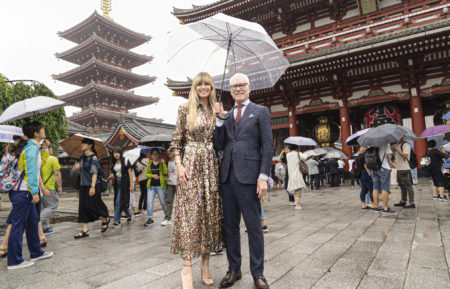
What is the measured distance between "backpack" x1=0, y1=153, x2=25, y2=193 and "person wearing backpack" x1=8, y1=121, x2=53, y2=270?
4 centimetres

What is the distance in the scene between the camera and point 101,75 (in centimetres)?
2883

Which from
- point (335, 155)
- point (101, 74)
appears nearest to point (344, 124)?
point (335, 155)

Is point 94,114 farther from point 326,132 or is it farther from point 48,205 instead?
point 48,205

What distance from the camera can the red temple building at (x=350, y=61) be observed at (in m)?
10.5

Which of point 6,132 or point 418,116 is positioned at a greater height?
point 418,116

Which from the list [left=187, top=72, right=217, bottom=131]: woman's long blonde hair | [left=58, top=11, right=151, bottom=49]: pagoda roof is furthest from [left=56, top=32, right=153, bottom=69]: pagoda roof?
[left=187, top=72, right=217, bottom=131]: woman's long blonde hair

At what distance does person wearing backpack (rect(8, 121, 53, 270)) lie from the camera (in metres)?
3.12

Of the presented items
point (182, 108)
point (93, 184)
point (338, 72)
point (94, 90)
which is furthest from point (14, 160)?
point (94, 90)

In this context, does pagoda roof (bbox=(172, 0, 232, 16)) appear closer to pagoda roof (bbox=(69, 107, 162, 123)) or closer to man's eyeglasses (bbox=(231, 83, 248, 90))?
man's eyeglasses (bbox=(231, 83, 248, 90))

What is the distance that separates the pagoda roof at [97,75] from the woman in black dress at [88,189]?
2503 cm

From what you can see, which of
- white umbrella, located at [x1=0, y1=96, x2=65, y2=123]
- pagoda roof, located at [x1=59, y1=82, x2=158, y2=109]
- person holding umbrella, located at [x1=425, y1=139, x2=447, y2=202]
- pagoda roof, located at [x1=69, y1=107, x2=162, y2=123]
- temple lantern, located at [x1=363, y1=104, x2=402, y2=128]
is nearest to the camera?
white umbrella, located at [x1=0, y1=96, x2=65, y2=123]

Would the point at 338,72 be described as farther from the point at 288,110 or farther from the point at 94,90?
the point at 94,90

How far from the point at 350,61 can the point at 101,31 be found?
1094 inches

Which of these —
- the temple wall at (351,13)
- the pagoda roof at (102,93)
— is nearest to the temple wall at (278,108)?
the temple wall at (351,13)
